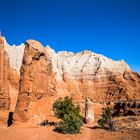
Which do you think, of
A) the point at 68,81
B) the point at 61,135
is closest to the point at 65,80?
the point at 68,81

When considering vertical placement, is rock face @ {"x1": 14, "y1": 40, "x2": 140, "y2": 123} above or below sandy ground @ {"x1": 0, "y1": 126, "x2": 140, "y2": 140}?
above

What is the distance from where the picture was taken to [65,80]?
240 feet

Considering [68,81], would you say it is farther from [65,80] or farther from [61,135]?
[61,135]

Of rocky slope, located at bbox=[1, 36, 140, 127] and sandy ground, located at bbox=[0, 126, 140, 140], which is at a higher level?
rocky slope, located at bbox=[1, 36, 140, 127]

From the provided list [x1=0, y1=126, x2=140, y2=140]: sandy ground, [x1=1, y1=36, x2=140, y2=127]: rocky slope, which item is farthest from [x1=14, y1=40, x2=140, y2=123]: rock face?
[x1=0, y1=126, x2=140, y2=140]: sandy ground

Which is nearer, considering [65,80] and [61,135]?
[61,135]

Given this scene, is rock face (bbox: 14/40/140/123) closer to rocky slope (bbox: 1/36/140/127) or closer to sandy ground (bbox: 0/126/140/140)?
rocky slope (bbox: 1/36/140/127)

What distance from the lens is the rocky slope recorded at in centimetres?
3859

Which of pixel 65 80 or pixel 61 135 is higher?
pixel 65 80

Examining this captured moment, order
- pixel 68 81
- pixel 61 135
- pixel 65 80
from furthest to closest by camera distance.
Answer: pixel 68 81 < pixel 65 80 < pixel 61 135

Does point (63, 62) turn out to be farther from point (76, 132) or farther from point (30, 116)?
point (76, 132)

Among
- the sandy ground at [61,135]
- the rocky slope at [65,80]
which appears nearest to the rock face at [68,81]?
the rocky slope at [65,80]

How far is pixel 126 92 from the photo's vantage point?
222 feet

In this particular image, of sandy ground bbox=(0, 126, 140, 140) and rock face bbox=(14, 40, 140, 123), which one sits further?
rock face bbox=(14, 40, 140, 123)
